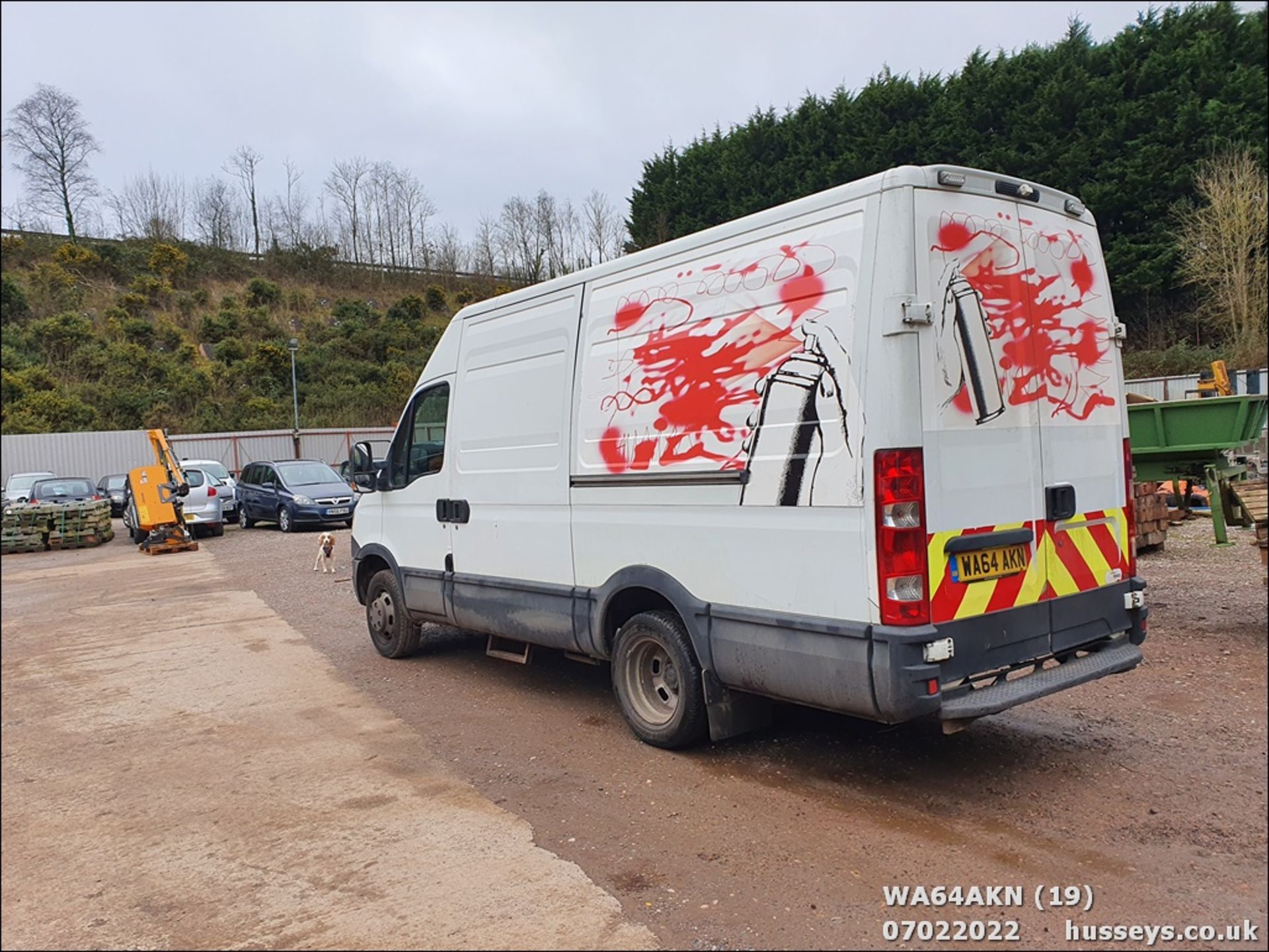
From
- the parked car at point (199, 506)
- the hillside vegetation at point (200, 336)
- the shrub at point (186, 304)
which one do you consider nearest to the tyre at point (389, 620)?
the hillside vegetation at point (200, 336)

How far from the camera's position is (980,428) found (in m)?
4.18

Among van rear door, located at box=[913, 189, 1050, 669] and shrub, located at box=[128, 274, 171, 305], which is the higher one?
shrub, located at box=[128, 274, 171, 305]

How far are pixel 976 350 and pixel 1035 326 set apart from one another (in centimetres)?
53

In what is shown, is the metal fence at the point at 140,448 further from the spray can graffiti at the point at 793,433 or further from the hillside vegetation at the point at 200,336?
the spray can graffiti at the point at 793,433

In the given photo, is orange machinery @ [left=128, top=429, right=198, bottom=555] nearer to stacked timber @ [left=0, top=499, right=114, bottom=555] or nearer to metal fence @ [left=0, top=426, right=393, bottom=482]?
stacked timber @ [left=0, top=499, right=114, bottom=555]

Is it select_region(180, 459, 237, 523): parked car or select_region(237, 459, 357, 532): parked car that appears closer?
select_region(237, 459, 357, 532): parked car

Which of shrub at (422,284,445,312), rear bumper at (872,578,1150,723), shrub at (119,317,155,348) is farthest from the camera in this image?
shrub at (422,284,445,312)

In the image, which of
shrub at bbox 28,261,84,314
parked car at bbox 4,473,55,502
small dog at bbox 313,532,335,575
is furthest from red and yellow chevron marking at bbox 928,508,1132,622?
shrub at bbox 28,261,84,314

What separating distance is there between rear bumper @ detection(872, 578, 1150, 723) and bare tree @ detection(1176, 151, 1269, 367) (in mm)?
2518

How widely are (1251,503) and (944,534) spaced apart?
4485 mm

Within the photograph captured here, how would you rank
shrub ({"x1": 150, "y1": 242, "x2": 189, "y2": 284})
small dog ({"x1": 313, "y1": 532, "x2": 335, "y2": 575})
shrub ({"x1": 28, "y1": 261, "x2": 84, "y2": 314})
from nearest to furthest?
small dog ({"x1": 313, "y1": 532, "x2": 335, "y2": 575})
shrub ({"x1": 28, "y1": 261, "x2": 84, "y2": 314})
shrub ({"x1": 150, "y1": 242, "x2": 189, "y2": 284})

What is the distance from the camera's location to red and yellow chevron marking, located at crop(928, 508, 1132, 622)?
3.97 m

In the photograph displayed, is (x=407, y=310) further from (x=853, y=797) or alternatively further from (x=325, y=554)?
(x=853, y=797)

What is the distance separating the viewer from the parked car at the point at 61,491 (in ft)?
54.3
